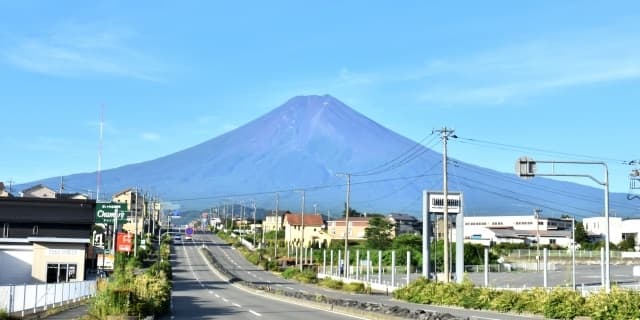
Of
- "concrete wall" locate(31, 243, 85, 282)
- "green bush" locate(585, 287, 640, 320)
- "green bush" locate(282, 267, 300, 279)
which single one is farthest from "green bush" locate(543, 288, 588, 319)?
"green bush" locate(282, 267, 300, 279)

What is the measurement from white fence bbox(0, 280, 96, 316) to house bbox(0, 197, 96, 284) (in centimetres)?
1995

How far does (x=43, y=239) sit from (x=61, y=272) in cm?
299

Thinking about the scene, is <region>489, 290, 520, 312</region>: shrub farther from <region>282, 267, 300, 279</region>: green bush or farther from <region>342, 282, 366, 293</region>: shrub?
<region>282, 267, 300, 279</region>: green bush

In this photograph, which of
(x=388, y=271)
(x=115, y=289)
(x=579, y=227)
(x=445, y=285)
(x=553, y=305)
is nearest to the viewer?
(x=115, y=289)

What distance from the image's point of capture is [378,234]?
359ft

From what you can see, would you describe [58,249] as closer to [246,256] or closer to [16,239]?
[16,239]

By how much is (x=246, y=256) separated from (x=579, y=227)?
64052 mm

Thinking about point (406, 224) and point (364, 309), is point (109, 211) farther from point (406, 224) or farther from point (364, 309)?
point (406, 224)

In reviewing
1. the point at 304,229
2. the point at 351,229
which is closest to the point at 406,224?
the point at 351,229

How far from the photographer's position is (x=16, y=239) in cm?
5800

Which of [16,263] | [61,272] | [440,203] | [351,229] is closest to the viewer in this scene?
[440,203]

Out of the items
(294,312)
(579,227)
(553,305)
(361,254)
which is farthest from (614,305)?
(579,227)

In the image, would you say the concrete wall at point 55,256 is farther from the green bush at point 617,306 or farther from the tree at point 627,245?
the tree at point 627,245

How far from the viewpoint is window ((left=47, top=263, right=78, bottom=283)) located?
56500 millimetres
